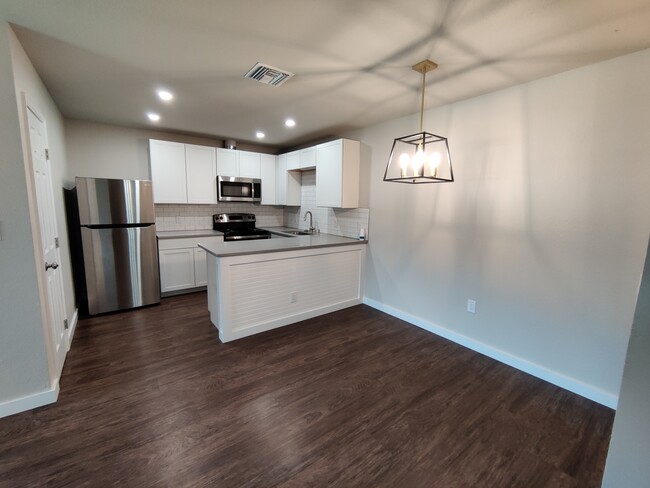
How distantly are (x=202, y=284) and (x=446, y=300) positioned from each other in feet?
11.4

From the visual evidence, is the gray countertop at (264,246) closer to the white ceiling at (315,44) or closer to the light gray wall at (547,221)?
the light gray wall at (547,221)

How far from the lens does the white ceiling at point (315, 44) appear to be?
154 cm

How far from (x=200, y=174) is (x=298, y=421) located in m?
3.85

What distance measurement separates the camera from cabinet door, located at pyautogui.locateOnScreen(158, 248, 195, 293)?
13.4 feet

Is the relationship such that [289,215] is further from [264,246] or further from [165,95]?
[165,95]

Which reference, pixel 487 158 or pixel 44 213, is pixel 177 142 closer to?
pixel 44 213

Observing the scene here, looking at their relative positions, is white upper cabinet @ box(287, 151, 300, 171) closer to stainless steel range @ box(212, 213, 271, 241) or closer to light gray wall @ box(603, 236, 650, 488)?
stainless steel range @ box(212, 213, 271, 241)

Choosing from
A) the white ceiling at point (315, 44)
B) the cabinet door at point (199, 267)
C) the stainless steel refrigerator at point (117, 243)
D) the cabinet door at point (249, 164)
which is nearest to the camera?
the white ceiling at point (315, 44)

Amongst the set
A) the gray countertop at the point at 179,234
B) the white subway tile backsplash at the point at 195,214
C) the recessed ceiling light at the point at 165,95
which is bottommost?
the gray countertop at the point at 179,234

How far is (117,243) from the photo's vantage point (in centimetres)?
354

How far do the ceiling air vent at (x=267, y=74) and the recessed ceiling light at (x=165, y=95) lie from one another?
3.08 feet

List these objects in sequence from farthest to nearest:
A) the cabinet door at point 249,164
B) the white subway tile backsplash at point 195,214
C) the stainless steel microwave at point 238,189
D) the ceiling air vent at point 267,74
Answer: the cabinet door at point 249,164 < the stainless steel microwave at point 238,189 < the white subway tile backsplash at point 195,214 < the ceiling air vent at point 267,74

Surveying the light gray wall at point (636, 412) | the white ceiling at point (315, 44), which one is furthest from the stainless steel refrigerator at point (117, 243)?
the light gray wall at point (636, 412)

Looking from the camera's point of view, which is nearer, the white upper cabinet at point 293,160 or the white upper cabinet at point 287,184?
the white upper cabinet at point 293,160
